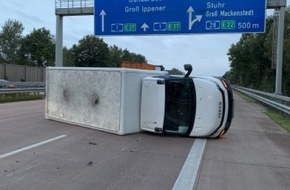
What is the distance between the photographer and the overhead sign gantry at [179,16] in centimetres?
2023

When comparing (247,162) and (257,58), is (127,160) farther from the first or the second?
(257,58)

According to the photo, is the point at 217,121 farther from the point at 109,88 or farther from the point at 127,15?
the point at 127,15

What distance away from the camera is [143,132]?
12.0m

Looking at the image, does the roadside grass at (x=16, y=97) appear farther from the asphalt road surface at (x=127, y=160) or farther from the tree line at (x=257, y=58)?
the tree line at (x=257, y=58)

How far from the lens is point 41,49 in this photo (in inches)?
3253

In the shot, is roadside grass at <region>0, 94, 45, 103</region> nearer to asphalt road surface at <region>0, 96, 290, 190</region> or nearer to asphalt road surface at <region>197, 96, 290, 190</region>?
asphalt road surface at <region>0, 96, 290, 190</region>

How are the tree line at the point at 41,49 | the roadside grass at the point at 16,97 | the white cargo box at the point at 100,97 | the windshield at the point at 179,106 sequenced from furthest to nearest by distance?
the tree line at the point at 41,49, the roadside grass at the point at 16,97, the white cargo box at the point at 100,97, the windshield at the point at 179,106

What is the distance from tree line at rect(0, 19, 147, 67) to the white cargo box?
69.4 meters

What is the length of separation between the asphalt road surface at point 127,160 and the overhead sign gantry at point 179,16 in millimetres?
9275

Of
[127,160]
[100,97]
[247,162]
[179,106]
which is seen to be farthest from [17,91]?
[247,162]

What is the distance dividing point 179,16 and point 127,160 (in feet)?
46.2

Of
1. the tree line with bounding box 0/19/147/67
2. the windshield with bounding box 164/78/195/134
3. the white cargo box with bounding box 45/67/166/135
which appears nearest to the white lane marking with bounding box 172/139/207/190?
the windshield with bounding box 164/78/195/134

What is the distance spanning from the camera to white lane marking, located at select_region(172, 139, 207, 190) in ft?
20.5

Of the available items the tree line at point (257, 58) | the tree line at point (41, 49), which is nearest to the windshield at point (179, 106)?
the tree line at point (257, 58)
